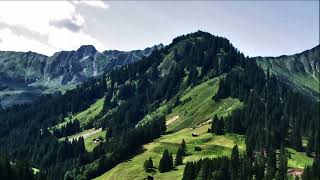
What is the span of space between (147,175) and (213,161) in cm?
3150

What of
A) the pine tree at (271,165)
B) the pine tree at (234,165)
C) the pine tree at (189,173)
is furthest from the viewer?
the pine tree at (234,165)

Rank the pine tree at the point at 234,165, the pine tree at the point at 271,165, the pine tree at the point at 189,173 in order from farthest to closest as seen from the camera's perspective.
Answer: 1. the pine tree at the point at 234,165
2. the pine tree at the point at 271,165
3. the pine tree at the point at 189,173

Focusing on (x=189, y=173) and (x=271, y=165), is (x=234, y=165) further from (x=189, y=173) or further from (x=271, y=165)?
(x=189, y=173)

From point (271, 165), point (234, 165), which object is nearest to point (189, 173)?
point (234, 165)

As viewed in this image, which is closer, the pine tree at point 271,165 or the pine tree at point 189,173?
the pine tree at point 189,173

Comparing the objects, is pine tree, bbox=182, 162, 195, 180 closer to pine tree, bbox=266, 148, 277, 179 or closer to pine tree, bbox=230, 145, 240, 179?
pine tree, bbox=230, 145, 240, 179

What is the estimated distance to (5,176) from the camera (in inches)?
5394

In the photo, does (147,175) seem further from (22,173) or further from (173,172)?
(22,173)

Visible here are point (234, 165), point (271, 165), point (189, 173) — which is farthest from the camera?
point (271, 165)

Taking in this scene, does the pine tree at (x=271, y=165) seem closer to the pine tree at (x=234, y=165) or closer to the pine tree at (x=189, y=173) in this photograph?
the pine tree at (x=234, y=165)

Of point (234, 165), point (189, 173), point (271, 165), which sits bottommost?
point (189, 173)

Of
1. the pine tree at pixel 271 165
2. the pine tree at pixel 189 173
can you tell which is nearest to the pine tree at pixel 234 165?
the pine tree at pixel 271 165

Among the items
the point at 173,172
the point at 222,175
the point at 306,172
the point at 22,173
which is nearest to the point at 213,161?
the point at 222,175

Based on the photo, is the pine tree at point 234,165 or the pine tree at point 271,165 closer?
the pine tree at point 271,165
